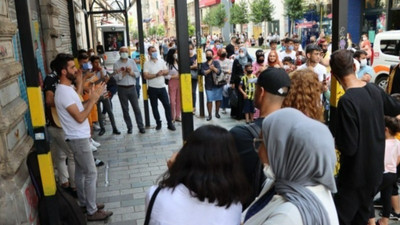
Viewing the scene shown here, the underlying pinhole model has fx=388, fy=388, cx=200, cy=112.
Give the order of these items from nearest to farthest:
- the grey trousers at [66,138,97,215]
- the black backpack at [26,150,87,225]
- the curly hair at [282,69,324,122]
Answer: the curly hair at [282,69,324,122] → the black backpack at [26,150,87,225] → the grey trousers at [66,138,97,215]

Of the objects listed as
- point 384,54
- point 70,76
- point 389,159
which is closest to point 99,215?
point 70,76

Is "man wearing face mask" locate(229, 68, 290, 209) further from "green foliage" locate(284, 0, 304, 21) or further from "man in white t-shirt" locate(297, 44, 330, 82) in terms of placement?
"green foliage" locate(284, 0, 304, 21)

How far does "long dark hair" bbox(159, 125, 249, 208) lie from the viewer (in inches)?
70.8

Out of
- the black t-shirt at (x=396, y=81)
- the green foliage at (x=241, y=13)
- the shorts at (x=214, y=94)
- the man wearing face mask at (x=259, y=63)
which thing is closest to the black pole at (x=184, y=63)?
the black t-shirt at (x=396, y=81)

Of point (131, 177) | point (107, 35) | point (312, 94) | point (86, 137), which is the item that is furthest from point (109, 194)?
point (107, 35)

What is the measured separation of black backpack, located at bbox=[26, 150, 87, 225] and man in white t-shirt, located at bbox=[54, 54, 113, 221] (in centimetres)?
47

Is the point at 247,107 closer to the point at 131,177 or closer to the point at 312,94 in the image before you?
the point at 131,177

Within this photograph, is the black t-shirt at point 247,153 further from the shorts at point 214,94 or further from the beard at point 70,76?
the shorts at point 214,94

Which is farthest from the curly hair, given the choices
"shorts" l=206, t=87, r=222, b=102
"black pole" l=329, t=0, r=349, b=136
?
"shorts" l=206, t=87, r=222, b=102

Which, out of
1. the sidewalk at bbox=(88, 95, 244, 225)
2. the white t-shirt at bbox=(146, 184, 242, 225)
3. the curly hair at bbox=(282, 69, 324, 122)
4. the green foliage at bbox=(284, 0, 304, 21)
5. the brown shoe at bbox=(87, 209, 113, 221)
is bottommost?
the sidewalk at bbox=(88, 95, 244, 225)

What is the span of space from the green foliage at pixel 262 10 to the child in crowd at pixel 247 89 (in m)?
28.4

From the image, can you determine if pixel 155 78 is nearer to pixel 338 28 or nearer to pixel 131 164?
pixel 131 164

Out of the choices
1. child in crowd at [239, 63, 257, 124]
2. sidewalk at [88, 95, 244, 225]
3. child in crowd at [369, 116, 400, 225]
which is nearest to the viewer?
child in crowd at [369, 116, 400, 225]

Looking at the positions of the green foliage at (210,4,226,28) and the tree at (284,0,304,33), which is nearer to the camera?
the tree at (284,0,304,33)
